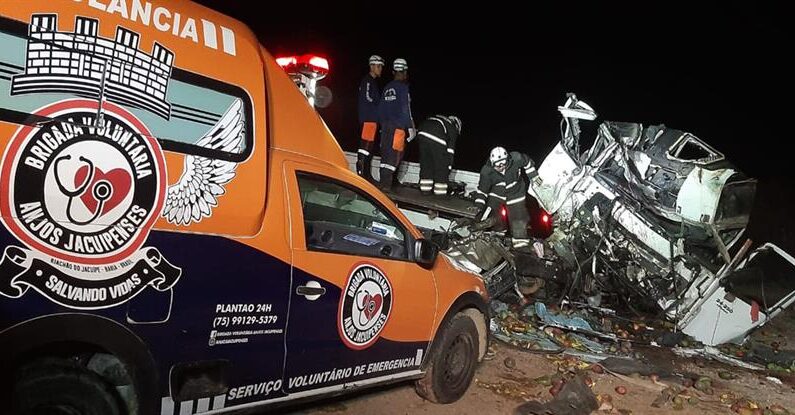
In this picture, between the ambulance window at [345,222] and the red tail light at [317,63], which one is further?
the red tail light at [317,63]

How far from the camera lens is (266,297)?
341cm

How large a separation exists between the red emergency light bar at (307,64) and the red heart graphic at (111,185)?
3120mm

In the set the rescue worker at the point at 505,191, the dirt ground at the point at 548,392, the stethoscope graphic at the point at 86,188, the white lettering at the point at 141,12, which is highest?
the white lettering at the point at 141,12


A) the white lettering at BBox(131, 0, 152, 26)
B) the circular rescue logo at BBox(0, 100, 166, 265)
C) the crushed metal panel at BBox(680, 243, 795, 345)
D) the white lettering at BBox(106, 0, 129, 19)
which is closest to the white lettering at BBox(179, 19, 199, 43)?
the white lettering at BBox(131, 0, 152, 26)

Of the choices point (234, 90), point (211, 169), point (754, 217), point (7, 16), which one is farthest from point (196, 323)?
point (754, 217)

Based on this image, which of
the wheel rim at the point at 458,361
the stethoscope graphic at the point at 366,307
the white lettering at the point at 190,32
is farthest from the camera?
the wheel rim at the point at 458,361

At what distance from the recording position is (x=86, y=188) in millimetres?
2729

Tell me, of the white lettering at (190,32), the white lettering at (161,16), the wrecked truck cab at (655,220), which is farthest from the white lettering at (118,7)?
the wrecked truck cab at (655,220)

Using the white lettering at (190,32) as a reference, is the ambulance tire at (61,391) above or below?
below

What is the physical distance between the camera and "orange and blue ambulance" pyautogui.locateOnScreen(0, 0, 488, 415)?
262 centimetres

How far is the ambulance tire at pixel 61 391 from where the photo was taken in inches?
105

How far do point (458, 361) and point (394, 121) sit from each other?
4.76 meters

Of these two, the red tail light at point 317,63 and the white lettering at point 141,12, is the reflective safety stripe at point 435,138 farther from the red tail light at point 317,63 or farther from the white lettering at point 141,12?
the white lettering at point 141,12

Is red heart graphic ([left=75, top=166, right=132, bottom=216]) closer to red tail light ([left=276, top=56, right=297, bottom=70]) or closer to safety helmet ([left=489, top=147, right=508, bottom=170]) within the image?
red tail light ([left=276, top=56, right=297, bottom=70])
